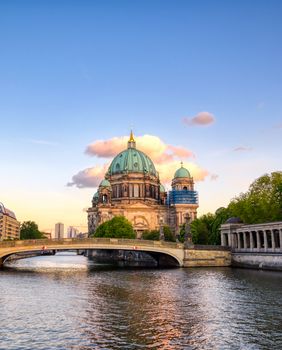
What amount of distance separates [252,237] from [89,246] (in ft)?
89.7

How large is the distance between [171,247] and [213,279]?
24.1m

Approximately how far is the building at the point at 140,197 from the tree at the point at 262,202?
76.7 meters

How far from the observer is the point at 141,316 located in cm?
2697

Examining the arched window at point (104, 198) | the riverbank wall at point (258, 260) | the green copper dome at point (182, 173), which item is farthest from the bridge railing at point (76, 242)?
the green copper dome at point (182, 173)

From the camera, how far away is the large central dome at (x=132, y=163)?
168125 mm

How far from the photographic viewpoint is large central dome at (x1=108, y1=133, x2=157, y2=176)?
168125mm

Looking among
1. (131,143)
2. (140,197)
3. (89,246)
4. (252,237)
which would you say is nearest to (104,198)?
(140,197)

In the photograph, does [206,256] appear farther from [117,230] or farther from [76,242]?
[117,230]

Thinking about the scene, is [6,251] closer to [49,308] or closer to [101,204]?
[49,308]

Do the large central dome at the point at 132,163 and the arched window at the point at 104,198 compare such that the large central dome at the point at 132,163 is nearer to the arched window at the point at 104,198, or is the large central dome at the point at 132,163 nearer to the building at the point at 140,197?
the building at the point at 140,197

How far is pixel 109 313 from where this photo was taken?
91.7ft

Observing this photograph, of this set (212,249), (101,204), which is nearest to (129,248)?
(212,249)

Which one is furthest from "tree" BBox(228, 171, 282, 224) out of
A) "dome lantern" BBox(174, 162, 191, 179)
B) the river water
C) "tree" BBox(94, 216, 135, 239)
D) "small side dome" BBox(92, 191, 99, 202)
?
"small side dome" BBox(92, 191, 99, 202)

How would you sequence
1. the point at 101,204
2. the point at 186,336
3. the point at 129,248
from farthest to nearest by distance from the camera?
the point at 101,204 → the point at 129,248 → the point at 186,336
